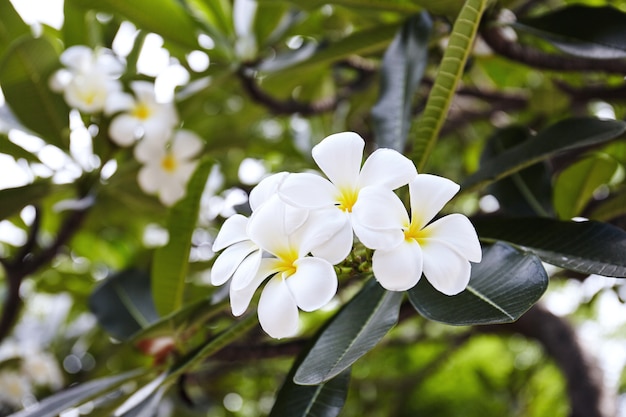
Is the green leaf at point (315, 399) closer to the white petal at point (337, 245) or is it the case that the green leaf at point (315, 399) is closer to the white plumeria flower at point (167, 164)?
the white petal at point (337, 245)

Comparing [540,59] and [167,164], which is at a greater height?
[540,59]

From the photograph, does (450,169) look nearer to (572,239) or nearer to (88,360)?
(88,360)

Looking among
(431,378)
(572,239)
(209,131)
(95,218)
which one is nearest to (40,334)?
(95,218)

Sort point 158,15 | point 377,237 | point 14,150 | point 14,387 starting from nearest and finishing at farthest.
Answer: point 377,237, point 158,15, point 14,150, point 14,387

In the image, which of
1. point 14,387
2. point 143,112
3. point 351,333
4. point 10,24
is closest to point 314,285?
point 351,333

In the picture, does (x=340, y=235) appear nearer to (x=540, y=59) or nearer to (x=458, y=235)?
(x=458, y=235)

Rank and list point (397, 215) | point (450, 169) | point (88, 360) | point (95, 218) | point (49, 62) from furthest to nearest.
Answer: point (450, 169)
point (88, 360)
point (95, 218)
point (49, 62)
point (397, 215)

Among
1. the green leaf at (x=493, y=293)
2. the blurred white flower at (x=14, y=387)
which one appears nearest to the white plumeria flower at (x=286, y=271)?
the green leaf at (x=493, y=293)
